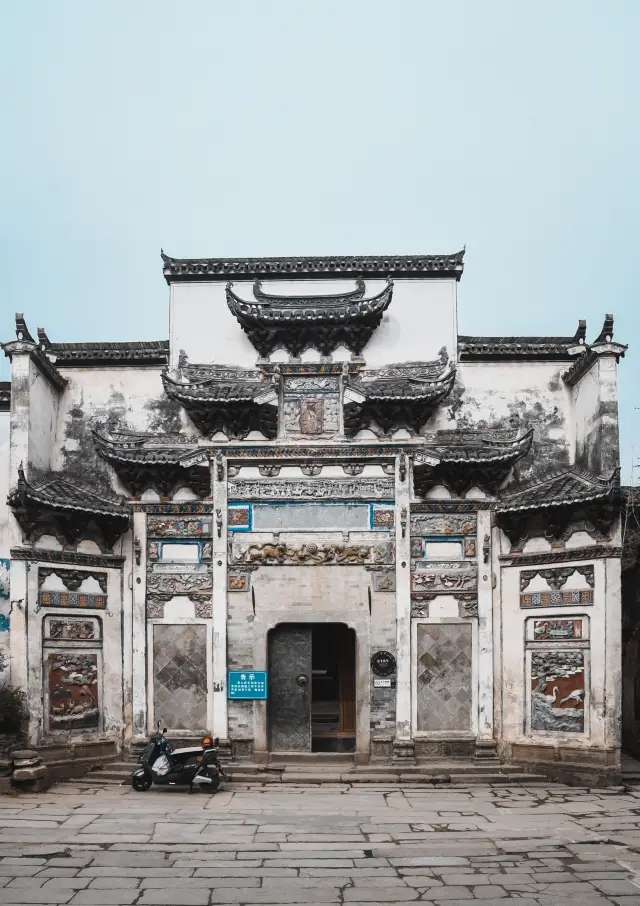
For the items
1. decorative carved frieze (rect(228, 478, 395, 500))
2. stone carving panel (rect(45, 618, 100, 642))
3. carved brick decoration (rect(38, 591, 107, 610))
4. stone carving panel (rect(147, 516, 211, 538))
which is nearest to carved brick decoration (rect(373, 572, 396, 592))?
decorative carved frieze (rect(228, 478, 395, 500))

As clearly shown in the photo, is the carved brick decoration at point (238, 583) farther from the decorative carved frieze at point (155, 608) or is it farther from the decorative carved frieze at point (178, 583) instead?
the decorative carved frieze at point (155, 608)

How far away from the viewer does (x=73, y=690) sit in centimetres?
1305

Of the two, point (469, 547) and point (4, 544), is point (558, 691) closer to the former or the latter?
point (469, 547)

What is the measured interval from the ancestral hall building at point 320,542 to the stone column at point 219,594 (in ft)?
0.13

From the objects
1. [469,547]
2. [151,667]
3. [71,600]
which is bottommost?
[151,667]

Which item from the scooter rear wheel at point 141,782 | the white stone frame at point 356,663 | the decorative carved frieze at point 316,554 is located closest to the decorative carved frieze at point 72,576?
the decorative carved frieze at point 316,554

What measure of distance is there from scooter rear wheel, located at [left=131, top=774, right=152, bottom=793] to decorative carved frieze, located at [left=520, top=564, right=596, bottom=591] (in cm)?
659

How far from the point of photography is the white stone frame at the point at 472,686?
43.8 feet

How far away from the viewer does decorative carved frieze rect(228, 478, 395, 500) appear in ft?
45.7

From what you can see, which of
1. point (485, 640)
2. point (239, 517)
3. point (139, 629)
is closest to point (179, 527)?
point (239, 517)

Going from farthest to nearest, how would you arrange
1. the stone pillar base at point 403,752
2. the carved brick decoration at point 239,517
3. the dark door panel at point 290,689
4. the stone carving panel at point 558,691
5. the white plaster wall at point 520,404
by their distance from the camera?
the white plaster wall at point 520,404 < the carved brick decoration at point 239,517 < the dark door panel at point 290,689 < the stone pillar base at point 403,752 < the stone carving panel at point 558,691

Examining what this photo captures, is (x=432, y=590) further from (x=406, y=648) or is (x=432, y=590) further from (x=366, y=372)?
(x=366, y=372)

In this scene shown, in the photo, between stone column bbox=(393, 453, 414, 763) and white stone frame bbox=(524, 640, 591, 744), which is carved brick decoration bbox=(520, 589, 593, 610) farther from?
stone column bbox=(393, 453, 414, 763)

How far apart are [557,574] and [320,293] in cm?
671
